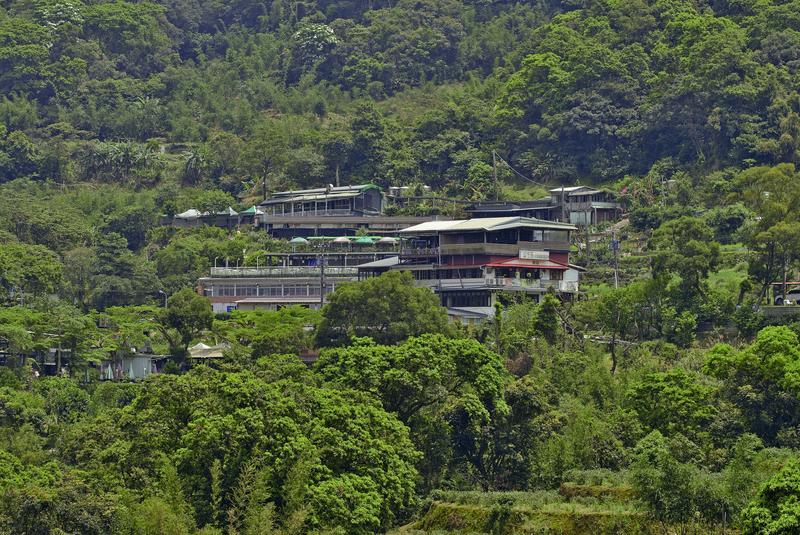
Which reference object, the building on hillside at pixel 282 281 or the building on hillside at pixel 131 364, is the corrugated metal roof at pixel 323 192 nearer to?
the building on hillside at pixel 282 281

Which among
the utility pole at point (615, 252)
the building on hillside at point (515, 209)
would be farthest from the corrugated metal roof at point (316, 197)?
the utility pole at point (615, 252)

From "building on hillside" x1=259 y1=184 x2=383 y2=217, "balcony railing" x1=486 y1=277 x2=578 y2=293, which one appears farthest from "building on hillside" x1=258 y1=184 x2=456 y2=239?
"balcony railing" x1=486 y1=277 x2=578 y2=293

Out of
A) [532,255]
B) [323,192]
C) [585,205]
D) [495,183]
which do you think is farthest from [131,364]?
[495,183]

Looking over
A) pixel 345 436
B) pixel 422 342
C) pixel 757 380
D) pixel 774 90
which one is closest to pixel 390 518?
pixel 345 436

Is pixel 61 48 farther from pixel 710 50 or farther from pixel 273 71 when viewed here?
pixel 710 50

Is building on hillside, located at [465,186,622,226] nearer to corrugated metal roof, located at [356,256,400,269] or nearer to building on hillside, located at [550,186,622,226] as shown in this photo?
building on hillside, located at [550,186,622,226]

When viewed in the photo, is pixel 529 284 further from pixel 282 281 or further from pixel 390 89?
pixel 390 89
